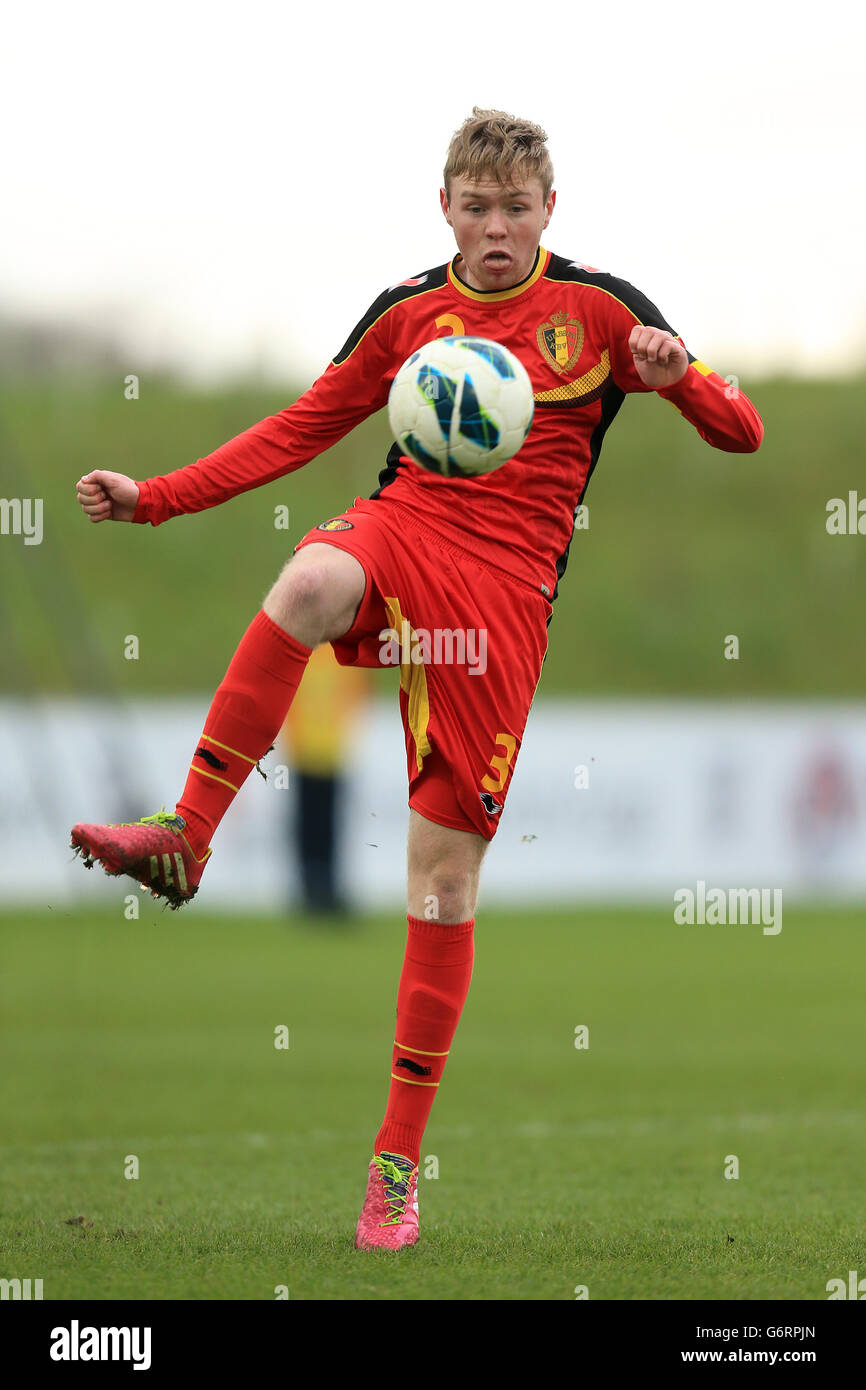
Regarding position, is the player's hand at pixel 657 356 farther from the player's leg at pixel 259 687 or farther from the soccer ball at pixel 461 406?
the player's leg at pixel 259 687

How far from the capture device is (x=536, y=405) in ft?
16.0

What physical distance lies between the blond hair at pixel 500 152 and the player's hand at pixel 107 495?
45.4 inches

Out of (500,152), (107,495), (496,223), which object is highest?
(500,152)

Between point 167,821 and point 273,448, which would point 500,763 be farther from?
point 273,448

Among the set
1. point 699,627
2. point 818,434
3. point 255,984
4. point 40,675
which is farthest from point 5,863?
point 818,434

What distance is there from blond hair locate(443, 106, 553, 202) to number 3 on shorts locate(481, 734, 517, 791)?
4.73 feet

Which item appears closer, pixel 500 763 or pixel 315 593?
pixel 315 593

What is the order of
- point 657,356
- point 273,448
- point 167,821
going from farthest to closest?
1. point 273,448
2. point 657,356
3. point 167,821

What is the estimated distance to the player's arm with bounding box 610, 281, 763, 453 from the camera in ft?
15.0

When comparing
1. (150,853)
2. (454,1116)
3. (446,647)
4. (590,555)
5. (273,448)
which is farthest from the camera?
(590,555)

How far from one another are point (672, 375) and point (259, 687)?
1318 mm

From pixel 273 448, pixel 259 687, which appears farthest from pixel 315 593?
pixel 273 448
